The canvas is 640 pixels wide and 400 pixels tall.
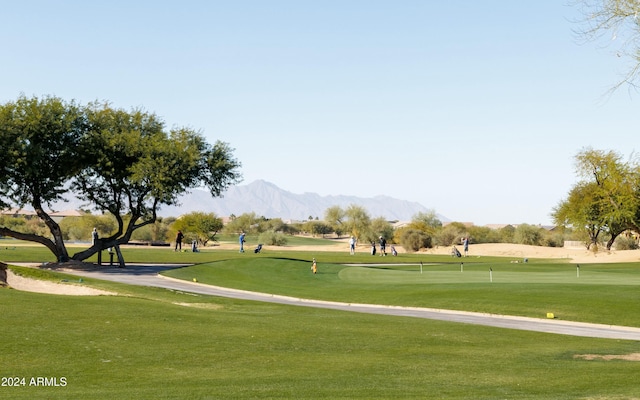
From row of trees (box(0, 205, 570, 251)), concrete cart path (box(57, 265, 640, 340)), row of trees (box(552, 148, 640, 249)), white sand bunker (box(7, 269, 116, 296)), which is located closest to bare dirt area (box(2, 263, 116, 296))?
white sand bunker (box(7, 269, 116, 296))

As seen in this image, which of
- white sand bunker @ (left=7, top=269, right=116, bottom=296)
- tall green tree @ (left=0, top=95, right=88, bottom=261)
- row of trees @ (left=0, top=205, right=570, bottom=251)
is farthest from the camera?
row of trees @ (left=0, top=205, right=570, bottom=251)

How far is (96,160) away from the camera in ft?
172

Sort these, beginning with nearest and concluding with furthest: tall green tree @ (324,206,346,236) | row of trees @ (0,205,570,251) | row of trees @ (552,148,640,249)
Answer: row of trees @ (552,148,640,249) < row of trees @ (0,205,570,251) < tall green tree @ (324,206,346,236)

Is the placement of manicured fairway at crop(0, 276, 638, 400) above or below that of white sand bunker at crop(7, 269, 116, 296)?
below

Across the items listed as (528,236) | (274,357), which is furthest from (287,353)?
(528,236)

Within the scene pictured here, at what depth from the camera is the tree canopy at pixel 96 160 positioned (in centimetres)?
4912

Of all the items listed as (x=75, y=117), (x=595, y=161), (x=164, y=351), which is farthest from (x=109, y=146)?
(x=595, y=161)

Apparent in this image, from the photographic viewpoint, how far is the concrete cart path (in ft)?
84.1

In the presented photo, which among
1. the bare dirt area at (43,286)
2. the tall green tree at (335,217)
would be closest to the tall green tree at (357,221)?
the tall green tree at (335,217)

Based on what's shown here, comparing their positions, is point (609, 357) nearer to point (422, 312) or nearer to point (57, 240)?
point (422, 312)

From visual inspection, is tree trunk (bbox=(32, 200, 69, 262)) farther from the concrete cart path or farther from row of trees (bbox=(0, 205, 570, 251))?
row of trees (bbox=(0, 205, 570, 251))

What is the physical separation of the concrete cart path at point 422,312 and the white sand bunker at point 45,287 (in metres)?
5.92

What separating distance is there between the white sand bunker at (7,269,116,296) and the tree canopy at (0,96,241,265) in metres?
14.6

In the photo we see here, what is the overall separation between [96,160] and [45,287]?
65.4 ft
